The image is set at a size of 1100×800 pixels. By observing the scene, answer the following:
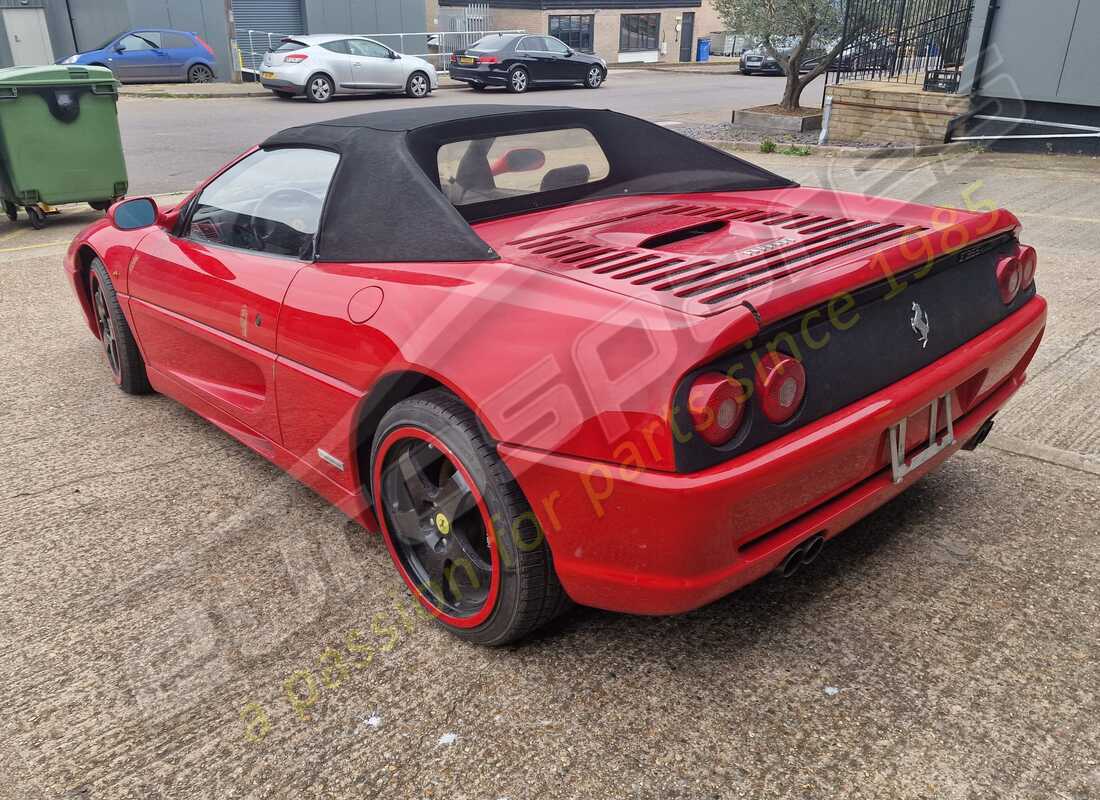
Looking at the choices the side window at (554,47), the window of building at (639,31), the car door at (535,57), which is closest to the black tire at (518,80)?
the car door at (535,57)

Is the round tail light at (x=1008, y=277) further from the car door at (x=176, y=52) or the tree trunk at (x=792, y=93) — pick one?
the car door at (x=176, y=52)

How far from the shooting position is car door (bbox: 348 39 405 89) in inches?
782

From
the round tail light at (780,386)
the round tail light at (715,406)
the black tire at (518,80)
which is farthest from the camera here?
the black tire at (518,80)

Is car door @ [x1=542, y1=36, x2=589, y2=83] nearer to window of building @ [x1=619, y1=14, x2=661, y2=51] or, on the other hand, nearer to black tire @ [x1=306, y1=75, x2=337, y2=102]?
black tire @ [x1=306, y1=75, x2=337, y2=102]

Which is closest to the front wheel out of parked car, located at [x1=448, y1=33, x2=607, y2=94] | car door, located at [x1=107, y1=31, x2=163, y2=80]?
parked car, located at [x1=448, y1=33, x2=607, y2=94]

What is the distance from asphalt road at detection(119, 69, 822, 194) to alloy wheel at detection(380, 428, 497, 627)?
8.60 m

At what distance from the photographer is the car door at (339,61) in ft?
63.6

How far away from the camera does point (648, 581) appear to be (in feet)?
6.57

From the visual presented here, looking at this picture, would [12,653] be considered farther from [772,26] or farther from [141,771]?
[772,26]

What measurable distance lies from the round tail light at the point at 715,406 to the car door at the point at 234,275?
1.47 metres

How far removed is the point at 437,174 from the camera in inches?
109

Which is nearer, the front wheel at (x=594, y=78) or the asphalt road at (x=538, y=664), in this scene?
the asphalt road at (x=538, y=664)

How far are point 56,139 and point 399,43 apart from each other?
2300 centimetres

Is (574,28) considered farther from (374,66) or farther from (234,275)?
(234,275)
